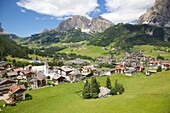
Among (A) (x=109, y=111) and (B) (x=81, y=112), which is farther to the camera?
(B) (x=81, y=112)

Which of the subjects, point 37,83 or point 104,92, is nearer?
point 104,92

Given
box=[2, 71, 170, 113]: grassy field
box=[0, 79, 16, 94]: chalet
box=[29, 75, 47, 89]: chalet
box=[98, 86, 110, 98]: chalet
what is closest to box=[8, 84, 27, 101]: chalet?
box=[2, 71, 170, 113]: grassy field

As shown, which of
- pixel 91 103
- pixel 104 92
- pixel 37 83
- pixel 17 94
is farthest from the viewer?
pixel 37 83

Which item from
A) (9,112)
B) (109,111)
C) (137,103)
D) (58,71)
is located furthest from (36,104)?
Result: (58,71)

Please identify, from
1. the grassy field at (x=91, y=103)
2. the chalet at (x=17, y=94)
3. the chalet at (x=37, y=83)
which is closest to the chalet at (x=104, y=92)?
the grassy field at (x=91, y=103)

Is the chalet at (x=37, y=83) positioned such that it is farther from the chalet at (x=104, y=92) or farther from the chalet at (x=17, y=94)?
the chalet at (x=104, y=92)

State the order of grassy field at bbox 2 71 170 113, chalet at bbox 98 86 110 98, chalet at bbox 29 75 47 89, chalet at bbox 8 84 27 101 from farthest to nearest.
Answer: chalet at bbox 29 75 47 89, chalet at bbox 8 84 27 101, chalet at bbox 98 86 110 98, grassy field at bbox 2 71 170 113

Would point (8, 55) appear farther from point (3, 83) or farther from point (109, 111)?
point (109, 111)

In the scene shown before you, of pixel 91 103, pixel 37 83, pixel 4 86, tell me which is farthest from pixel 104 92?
pixel 4 86

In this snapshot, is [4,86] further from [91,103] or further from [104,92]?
[91,103]

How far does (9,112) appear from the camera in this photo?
180 feet

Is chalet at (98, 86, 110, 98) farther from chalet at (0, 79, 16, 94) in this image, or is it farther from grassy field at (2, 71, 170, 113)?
chalet at (0, 79, 16, 94)

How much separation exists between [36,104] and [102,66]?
413 ft

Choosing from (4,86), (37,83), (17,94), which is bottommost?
(17,94)
